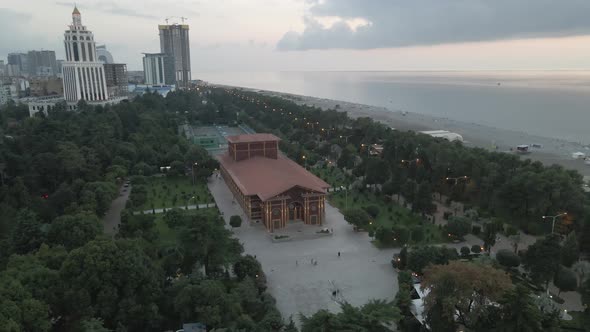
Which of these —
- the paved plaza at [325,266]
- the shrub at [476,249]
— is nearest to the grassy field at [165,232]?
the paved plaza at [325,266]

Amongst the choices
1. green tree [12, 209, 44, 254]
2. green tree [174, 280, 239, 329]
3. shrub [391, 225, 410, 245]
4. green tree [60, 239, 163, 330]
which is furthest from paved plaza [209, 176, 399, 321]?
green tree [12, 209, 44, 254]

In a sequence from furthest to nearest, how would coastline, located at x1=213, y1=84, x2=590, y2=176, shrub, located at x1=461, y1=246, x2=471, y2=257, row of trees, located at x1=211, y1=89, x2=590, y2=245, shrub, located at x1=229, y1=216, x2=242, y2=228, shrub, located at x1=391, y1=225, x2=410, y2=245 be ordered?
coastline, located at x1=213, y1=84, x2=590, y2=176, shrub, located at x1=229, y1=216, x2=242, y2=228, row of trees, located at x1=211, y1=89, x2=590, y2=245, shrub, located at x1=391, y1=225, x2=410, y2=245, shrub, located at x1=461, y1=246, x2=471, y2=257

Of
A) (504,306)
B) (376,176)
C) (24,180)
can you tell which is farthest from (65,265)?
(376,176)

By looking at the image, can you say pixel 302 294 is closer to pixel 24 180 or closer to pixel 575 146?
pixel 24 180

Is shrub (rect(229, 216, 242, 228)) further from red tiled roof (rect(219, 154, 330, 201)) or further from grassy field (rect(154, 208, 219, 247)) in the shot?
red tiled roof (rect(219, 154, 330, 201))

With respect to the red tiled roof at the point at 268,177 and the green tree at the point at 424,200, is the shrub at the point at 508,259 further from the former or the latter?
the red tiled roof at the point at 268,177
